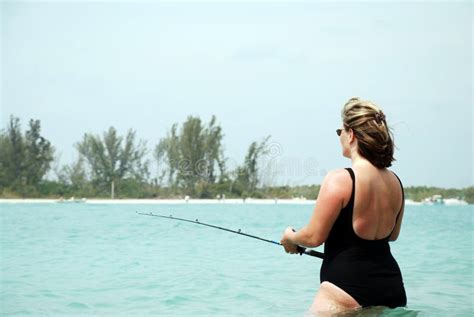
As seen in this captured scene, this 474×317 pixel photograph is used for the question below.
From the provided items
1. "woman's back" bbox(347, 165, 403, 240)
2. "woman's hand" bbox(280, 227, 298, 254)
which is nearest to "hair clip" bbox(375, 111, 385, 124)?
"woman's back" bbox(347, 165, 403, 240)

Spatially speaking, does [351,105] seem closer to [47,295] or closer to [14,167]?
[47,295]

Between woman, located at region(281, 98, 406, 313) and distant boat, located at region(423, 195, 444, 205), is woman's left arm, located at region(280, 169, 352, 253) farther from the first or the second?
distant boat, located at region(423, 195, 444, 205)

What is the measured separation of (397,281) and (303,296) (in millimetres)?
2904

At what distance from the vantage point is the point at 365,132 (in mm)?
1966

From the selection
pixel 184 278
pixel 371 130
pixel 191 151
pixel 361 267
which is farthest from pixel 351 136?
pixel 191 151

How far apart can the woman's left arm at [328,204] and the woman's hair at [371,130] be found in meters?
0.12

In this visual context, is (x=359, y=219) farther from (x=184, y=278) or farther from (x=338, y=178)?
(x=184, y=278)

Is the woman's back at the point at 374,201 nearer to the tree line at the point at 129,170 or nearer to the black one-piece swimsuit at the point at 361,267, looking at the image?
the black one-piece swimsuit at the point at 361,267

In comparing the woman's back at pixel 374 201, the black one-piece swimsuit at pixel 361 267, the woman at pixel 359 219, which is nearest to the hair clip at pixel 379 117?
the woman at pixel 359 219

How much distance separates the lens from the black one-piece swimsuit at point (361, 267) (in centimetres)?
198

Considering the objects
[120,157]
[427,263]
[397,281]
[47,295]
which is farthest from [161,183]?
[397,281]

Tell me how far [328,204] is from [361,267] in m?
0.24

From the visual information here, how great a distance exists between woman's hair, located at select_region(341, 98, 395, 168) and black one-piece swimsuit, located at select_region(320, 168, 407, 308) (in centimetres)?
23

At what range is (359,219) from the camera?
1.94m
